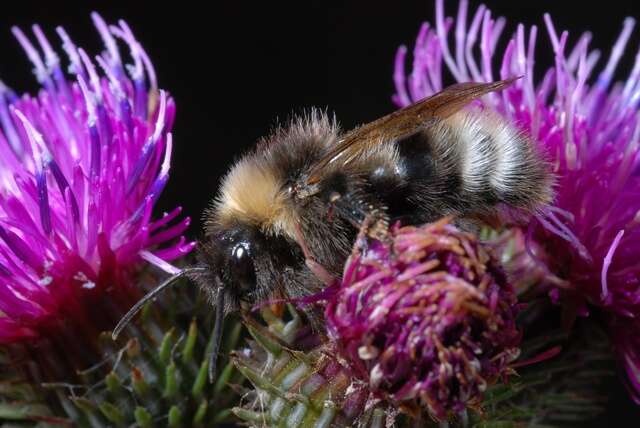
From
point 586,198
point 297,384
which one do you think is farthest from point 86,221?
point 586,198

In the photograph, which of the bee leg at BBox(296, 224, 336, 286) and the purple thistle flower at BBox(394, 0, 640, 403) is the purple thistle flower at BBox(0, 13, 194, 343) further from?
the purple thistle flower at BBox(394, 0, 640, 403)

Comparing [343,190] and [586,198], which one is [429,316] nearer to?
[343,190]

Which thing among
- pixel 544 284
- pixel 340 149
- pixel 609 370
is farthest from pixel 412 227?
pixel 609 370

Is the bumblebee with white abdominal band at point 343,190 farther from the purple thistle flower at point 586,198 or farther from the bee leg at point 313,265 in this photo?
the purple thistle flower at point 586,198

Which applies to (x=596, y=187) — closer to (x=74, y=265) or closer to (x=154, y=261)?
(x=154, y=261)

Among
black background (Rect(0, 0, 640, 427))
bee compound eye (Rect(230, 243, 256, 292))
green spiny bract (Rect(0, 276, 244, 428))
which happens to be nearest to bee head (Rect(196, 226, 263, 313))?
bee compound eye (Rect(230, 243, 256, 292))
